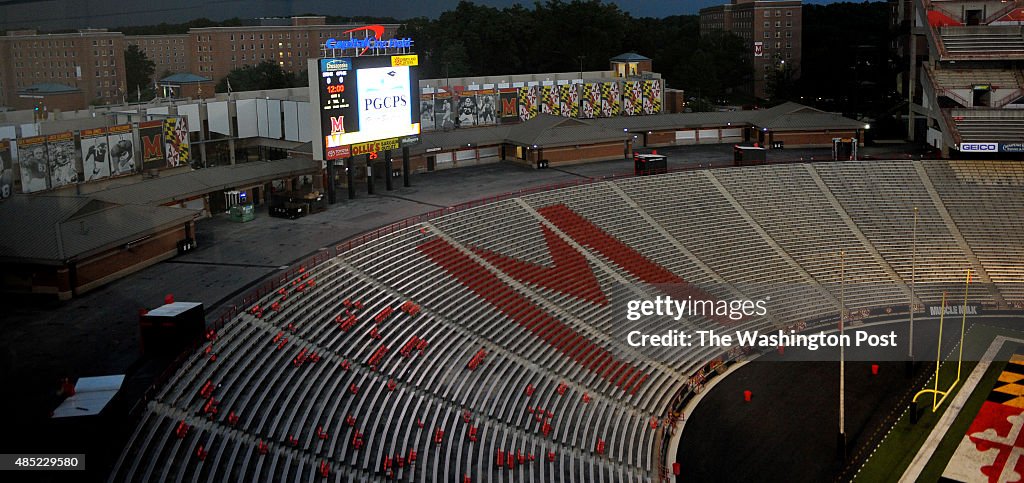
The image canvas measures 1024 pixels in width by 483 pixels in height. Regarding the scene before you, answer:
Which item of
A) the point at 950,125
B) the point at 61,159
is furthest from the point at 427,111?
the point at 950,125

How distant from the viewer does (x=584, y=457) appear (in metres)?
28.3

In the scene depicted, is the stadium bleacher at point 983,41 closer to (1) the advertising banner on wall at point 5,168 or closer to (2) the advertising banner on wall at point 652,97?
(2) the advertising banner on wall at point 652,97

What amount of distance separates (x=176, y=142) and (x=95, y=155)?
17.4 feet

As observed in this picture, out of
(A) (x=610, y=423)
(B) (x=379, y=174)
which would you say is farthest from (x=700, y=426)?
(B) (x=379, y=174)

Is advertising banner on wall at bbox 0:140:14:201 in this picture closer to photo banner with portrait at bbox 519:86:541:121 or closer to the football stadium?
the football stadium

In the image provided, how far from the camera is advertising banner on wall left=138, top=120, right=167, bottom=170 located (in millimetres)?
45562

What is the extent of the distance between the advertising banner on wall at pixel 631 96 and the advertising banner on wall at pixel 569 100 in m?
4.13

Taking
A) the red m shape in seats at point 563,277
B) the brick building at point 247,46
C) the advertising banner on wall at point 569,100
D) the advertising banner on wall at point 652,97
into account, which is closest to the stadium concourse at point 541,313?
the red m shape in seats at point 563,277

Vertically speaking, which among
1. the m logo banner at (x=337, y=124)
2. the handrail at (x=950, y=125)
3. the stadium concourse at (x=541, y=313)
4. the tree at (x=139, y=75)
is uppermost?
the tree at (x=139, y=75)

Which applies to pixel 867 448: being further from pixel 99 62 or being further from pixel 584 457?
pixel 99 62

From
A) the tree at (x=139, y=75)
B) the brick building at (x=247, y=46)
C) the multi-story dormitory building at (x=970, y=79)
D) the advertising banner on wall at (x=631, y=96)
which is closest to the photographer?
the brick building at (x=247, y=46)

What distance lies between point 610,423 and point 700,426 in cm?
288

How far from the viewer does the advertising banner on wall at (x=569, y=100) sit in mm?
67812

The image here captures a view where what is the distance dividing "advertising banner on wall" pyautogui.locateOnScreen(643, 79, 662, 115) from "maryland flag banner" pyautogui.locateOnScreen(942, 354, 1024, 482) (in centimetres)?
4041
